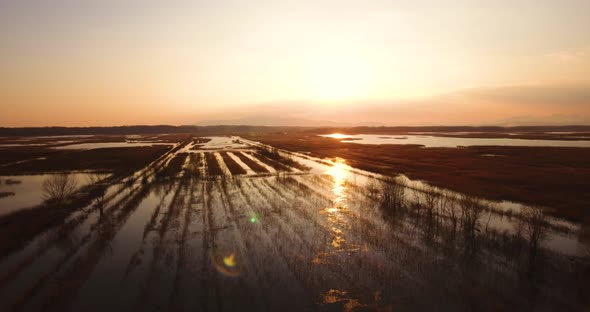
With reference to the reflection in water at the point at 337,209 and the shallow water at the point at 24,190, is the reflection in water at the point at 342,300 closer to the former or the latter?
the reflection in water at the point at 337,209

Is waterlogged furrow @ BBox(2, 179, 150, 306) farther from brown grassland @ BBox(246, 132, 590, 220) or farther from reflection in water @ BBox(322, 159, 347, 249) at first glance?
brown grassland @ BBox(246, 132, 590, 220)

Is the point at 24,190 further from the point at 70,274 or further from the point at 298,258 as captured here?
the point at 298,258

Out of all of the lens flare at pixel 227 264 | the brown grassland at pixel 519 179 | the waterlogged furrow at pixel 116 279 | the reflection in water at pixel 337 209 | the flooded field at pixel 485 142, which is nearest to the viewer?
the waterlogged furrow at pixel 116 279

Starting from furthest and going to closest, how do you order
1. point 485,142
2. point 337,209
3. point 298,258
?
1. point 485,142
2. point 337,209
3. point 298,258

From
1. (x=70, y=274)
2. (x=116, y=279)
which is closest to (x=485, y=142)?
(x=116, y=279)

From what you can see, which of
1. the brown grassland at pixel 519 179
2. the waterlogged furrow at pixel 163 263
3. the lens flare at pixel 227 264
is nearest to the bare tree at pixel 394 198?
the brown grassland at pixel 519 179

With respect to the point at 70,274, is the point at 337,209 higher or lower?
lower

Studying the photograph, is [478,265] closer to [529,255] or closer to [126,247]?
[529,255]

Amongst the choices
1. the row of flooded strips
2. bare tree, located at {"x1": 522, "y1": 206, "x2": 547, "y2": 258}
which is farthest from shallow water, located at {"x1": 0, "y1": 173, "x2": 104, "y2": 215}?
bare tree, located at {"x1": 522, "y1": 206, "x2": 547, "y2": 258}
